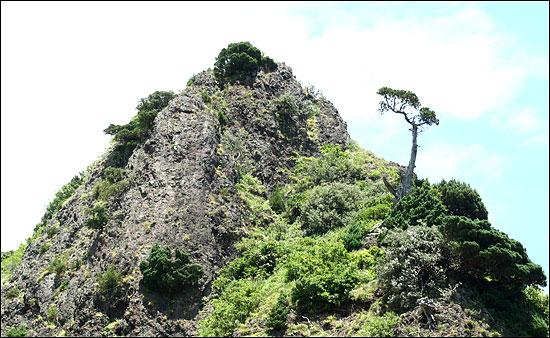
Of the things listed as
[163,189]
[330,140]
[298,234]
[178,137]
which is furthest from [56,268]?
[330,140]

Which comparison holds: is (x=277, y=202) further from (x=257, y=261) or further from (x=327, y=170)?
(x=257, y=261)

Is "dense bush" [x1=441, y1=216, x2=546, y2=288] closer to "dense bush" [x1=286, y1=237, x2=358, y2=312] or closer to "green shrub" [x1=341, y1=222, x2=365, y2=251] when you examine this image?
"dense bush" [x1=286, y1=237, x2=358, y2=312]

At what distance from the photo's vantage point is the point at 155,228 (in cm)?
3447

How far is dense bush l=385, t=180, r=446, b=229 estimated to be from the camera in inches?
1229

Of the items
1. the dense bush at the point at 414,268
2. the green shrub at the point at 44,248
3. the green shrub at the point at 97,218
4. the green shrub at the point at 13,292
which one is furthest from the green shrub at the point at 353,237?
the green shrub at the point at 13,292

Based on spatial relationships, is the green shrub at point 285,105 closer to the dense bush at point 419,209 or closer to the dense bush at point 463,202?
the dense bush at point 419,209

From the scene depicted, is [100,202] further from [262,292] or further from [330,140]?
[330,140]

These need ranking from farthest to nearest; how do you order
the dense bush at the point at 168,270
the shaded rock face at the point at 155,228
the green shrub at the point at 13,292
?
1. the green shrub at the point at 13,292
2. the shaded rock face at the point at 155,228
3. the dense bush at the point at 168,270

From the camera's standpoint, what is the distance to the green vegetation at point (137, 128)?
44.9 m

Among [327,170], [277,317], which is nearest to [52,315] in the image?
[277,317]

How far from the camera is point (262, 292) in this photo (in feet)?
104

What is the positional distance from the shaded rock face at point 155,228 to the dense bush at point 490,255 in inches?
590

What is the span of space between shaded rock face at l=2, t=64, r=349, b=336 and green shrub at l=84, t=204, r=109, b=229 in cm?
44

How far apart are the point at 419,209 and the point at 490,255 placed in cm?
664
